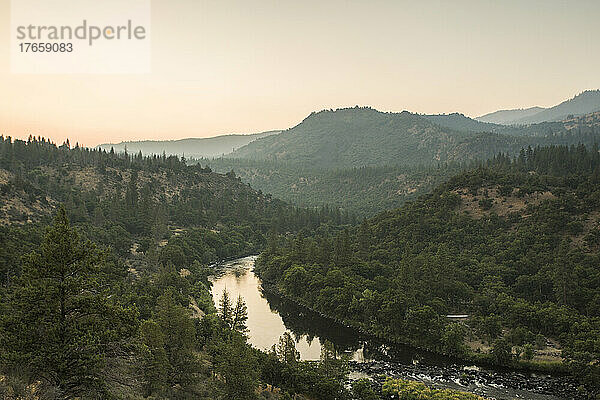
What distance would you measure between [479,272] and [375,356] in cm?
3567

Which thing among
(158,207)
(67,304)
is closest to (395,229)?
(158,207)

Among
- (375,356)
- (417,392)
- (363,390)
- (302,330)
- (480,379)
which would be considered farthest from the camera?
(302,330)

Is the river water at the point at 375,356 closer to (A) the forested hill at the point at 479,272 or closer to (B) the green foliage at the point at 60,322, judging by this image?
(A) the forested hill at the point at 479,272

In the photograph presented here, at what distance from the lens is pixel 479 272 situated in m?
88.9

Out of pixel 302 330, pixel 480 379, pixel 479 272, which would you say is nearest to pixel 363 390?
pixel 480 379

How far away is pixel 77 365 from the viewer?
22344mm

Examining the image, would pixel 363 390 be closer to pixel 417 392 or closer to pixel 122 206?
pixel 417 392

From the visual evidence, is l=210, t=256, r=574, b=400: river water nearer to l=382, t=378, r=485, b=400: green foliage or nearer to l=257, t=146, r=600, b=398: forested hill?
l=257, t=146, r=600, b=398: forested hill

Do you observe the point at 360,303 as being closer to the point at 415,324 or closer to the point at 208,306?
the point at 415,324

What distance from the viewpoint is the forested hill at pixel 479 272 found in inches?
2537

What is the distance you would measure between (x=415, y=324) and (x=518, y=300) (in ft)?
66.6

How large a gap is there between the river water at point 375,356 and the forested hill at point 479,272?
274 centimetres

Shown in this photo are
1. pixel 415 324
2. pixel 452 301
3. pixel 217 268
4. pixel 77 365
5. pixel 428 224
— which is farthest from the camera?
pixel 217 268

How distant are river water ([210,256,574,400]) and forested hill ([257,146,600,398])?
2.74 meters
